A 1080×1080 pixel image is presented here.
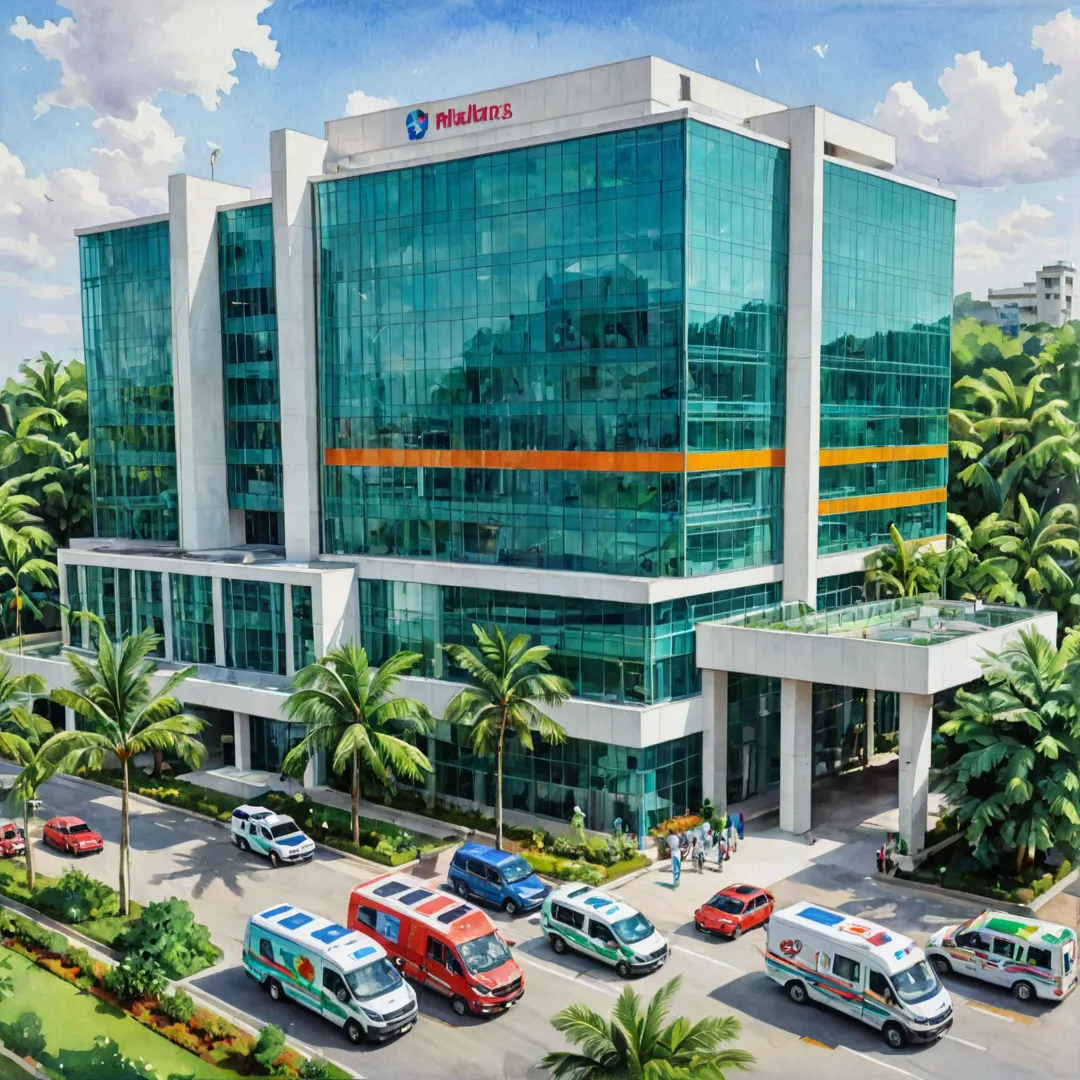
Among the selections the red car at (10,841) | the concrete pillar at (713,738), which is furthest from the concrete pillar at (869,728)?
the red car at (10,841)

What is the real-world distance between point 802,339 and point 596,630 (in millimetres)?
8415

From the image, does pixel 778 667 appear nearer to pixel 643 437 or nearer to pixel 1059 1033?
pixel 643 437

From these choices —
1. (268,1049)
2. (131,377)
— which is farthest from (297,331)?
(268,1049)

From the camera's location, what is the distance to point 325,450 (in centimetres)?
3183

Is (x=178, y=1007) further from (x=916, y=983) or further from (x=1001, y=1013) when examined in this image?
(x=1001, y=1013)

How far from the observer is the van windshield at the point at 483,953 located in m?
17.6

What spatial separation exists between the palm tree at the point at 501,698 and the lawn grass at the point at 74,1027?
922cm

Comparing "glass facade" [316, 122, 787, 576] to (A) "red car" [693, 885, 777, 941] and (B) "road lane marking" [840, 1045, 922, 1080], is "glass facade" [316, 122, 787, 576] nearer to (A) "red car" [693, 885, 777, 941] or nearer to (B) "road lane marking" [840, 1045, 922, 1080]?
(A) "red car" [693, 885, 777, 941]

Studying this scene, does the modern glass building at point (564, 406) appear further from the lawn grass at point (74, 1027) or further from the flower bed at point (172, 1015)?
the lawn grass at point (74, 1027)

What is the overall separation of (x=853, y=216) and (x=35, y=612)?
93.0ft

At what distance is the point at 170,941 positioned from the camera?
1862 cm

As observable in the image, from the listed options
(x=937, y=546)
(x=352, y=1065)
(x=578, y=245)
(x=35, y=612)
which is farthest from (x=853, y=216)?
(x=35, y=612)

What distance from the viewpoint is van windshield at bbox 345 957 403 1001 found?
1669 centimetres

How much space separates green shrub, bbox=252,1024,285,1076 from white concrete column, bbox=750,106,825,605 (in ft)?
57.2
